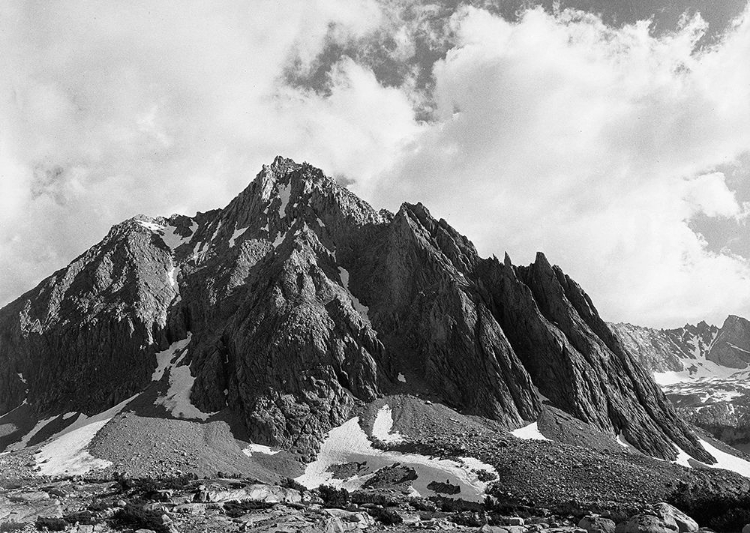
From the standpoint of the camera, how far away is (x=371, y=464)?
255 feet

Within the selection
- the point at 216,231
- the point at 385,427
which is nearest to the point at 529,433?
the point at 385,427

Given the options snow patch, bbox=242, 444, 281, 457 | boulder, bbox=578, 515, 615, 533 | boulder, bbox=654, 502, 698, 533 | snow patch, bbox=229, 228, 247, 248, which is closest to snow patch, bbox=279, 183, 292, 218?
Answer: snow patch, bbox=229, 228, 247, 248

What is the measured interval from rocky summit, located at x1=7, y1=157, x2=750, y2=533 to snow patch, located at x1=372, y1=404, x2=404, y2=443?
0.37m

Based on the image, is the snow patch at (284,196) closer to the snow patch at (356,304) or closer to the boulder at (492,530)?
the snow patch at (356,304)

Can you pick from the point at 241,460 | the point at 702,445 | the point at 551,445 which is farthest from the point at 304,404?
the point at 702,445

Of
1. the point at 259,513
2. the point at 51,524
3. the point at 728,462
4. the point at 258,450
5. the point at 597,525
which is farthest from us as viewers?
the point at 728,462

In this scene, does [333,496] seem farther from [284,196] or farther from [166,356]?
[284,196]

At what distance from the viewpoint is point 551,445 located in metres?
80.6

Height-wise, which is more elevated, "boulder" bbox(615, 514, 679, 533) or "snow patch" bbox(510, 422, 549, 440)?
"snow patch" bbox(510, 422, 549, 440)

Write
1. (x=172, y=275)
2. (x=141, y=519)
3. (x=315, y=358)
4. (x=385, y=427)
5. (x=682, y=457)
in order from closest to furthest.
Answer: (x=141, y=519) → (x=385, y=427) → (x=682, y=457) → (x=315, y=358) → (x=172, y=275)

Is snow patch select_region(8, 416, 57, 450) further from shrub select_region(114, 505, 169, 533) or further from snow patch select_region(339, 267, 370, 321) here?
shrub select_region(114, 505, 169, 533)

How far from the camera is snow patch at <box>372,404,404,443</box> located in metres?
86.1

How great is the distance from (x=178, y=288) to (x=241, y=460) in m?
73.4

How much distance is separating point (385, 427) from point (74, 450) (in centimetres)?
5177
